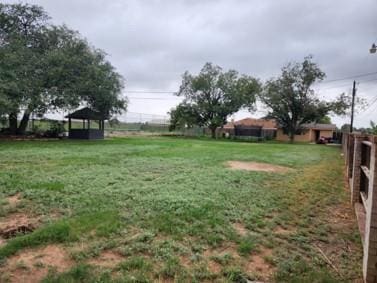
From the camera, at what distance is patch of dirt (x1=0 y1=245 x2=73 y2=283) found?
2428 mm

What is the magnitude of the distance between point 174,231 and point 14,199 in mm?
2724

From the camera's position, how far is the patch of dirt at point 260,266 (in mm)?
2641

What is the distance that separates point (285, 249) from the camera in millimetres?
3162

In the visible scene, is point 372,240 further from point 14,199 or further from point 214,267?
point 14,199

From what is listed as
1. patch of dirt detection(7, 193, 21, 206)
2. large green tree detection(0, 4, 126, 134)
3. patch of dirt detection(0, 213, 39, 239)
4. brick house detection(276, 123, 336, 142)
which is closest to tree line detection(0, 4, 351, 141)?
large green tree detection(0, 4, 126, 134)

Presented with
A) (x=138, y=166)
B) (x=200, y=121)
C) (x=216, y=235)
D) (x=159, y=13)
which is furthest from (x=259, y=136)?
(x=216, y=235)

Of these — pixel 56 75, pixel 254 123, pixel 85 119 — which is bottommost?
pixel 85 119

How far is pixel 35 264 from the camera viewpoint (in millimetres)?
2613

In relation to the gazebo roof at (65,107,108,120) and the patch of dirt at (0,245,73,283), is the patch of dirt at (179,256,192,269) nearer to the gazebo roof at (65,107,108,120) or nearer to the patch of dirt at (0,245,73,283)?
the patch of dirt at (0,245,73,283)

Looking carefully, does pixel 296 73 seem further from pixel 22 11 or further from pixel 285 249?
pixel 285 249

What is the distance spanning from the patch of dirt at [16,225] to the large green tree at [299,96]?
1173 inches

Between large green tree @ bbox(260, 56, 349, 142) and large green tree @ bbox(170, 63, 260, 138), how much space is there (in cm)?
261

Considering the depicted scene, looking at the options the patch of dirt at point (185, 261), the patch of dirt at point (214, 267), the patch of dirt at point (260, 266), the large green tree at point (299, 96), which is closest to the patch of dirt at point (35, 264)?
the patch of dirt at point (185, 261)

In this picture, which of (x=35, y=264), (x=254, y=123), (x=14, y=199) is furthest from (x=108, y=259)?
(x=254, y=123)
